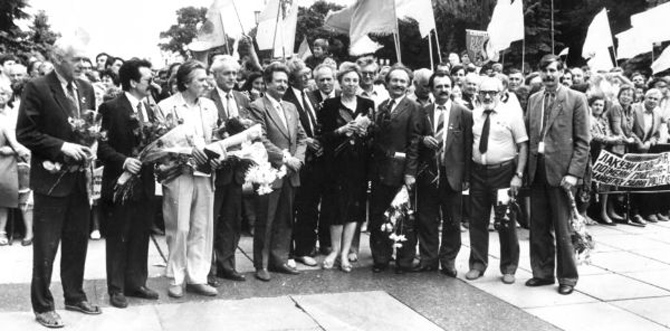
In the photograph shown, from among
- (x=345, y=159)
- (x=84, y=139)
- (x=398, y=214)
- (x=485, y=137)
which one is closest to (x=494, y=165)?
(x=485, y=137)

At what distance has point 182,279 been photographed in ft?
21.9

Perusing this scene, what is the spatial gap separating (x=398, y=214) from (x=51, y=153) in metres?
3.41

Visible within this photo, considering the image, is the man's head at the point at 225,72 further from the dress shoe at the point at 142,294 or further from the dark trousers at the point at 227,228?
the dress shoe at the point at 142,294

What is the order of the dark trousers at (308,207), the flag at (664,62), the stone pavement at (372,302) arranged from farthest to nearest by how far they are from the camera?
the flag at (664,62) → the dark trousers at (308,207) → the stone pavement at (372,302)

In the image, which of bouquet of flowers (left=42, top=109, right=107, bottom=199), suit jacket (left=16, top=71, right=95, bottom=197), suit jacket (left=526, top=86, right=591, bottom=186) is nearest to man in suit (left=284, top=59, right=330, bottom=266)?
suit jacket (left=526, top=86, right=591, bottom=186)

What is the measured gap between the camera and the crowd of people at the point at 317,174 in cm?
621

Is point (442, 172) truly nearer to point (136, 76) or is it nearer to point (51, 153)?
point (136, 76)

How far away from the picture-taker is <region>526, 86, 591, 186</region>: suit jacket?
277 inches

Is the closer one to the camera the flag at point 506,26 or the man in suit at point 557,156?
the man in suit at point 557,156

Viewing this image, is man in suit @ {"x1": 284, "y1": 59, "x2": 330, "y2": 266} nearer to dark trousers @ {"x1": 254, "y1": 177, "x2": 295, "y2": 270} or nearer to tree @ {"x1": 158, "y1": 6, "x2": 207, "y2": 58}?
dark trousers @ {"x1": 254, "y1": 177, "x2": 295, "y2": 270}

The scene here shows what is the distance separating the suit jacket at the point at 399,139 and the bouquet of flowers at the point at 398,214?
0.16 m

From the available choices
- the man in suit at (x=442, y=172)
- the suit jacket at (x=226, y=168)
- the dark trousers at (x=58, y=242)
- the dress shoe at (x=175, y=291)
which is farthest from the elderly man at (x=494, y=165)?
the dark trousers at (x=58, y=242)

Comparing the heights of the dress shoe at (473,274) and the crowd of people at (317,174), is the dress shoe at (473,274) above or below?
below

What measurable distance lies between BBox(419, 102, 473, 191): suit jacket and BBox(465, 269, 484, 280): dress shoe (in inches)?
33.2
